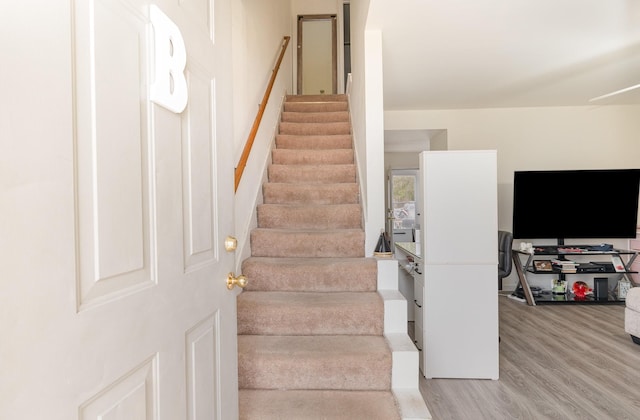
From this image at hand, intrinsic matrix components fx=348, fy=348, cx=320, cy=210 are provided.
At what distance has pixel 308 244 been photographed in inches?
108

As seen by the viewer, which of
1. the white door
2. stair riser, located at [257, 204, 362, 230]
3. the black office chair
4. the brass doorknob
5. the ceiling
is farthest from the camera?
the black office chair

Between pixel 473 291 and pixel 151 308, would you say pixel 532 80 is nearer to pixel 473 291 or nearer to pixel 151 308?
pixel 473 291

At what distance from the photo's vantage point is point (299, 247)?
2.75 metres

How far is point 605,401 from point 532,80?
3062mm

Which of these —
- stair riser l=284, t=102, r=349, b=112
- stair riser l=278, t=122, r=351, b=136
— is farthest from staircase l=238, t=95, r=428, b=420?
stair riser l=284, t=102, r=349, b=112

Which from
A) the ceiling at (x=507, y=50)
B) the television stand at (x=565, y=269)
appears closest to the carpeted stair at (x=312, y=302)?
the ceiling at (x=507, y=50)

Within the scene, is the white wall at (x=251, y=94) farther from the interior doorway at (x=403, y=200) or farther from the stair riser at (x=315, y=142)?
the interior doorway at (x=403, y=200)

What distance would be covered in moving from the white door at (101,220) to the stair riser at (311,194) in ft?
7.19

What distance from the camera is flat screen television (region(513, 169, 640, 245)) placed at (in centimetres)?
437

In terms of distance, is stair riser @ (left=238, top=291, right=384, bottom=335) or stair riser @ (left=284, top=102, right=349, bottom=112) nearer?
stair riser @ (left=238, top=291, right=384, bottom=335)

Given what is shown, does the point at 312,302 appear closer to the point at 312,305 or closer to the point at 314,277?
the point at 312,305

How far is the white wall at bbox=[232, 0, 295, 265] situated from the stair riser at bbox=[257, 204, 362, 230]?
0.16 metres

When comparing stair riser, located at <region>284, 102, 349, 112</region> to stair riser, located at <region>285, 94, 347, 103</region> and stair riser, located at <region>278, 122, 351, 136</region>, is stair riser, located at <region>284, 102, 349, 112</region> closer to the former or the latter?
stair riser, located at <region>285, 94, 347, 103</region>

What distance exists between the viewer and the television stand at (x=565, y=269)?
4328 mm
